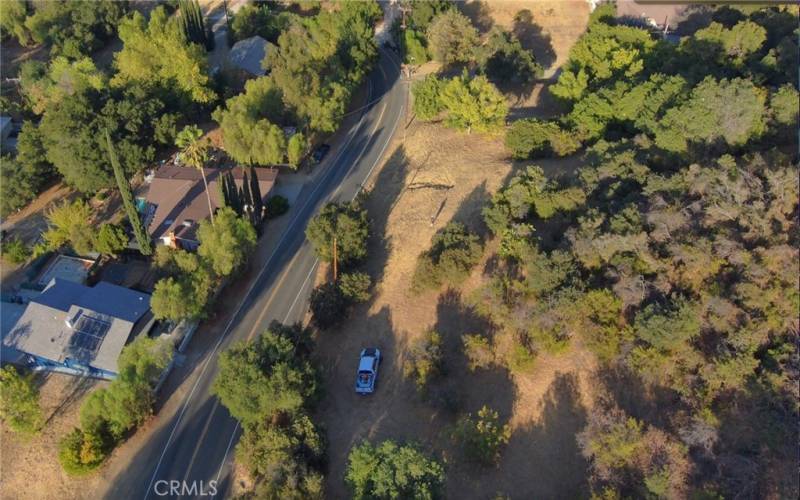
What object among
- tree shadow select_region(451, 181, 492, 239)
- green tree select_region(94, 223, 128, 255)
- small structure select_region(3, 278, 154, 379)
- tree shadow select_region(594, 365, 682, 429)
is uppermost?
tree shadow select_region(451, 181, 492, 239)

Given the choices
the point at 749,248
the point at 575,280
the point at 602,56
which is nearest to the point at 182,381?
the point at 575,280

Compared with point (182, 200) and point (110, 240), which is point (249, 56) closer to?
point (182, 200)

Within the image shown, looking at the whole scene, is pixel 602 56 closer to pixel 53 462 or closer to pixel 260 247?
pixel 260 247

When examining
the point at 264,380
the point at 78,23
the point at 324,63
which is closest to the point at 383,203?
the point at 264,380

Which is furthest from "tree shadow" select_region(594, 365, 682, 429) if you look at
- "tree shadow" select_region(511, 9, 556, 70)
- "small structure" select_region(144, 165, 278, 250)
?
"tree shadow" select_region(511, 9, 556, 70)

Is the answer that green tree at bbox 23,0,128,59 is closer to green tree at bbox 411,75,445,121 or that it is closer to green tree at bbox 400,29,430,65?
green tree at bbox 400,29,430,65
